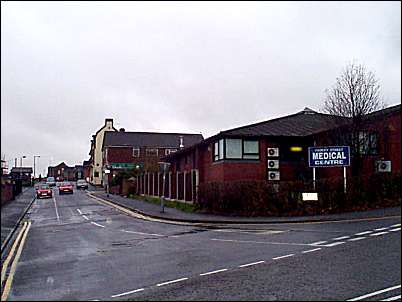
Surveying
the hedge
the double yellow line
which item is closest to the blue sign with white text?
the hedge

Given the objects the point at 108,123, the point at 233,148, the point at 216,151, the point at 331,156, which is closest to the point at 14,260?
the point at 331,156

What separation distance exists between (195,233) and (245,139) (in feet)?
42.6

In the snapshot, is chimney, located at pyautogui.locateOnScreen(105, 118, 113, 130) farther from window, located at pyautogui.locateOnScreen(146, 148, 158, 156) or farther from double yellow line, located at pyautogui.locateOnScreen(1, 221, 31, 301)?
double yellow line, located at pyautogui.locateOnScreen(1, 221, 31, 301)

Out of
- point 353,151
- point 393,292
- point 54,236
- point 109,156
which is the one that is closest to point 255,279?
point 393,292

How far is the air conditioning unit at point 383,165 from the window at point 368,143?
1.72 feet

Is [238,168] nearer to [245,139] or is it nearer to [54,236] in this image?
[245,139]

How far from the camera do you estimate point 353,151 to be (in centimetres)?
2347

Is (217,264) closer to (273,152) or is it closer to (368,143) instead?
(368,143)

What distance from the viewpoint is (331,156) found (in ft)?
67.3

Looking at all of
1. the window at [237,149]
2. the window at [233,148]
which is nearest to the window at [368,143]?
the window at [237,149]

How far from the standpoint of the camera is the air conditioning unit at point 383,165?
2361 centimetres

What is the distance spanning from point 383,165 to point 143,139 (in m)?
50.7

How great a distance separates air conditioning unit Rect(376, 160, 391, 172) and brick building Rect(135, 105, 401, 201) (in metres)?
0.15

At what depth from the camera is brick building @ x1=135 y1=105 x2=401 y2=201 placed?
2377 centimetres
